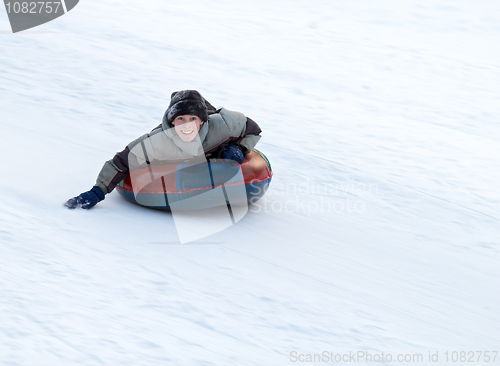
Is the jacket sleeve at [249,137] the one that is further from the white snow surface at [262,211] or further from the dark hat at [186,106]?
the white snow surface at [262,211]

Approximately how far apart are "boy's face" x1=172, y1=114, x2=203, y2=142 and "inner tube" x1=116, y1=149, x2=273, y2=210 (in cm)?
18

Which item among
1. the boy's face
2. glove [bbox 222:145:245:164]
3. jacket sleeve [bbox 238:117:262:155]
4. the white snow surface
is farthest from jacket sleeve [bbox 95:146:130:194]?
jacket sleeve [bbox 238:117:262:155]

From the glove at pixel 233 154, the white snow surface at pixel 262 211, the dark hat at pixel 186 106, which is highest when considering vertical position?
the dark hat at pixel 186 106

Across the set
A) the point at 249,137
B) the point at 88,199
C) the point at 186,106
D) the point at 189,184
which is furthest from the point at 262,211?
the point at 88,199

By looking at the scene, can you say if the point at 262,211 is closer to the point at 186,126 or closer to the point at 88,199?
the point at 186,126

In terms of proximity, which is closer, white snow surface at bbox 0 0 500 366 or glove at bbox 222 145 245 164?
white snow surface at bbox 0 0 500 366

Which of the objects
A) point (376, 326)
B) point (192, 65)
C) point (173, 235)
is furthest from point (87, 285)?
point (192, 65)

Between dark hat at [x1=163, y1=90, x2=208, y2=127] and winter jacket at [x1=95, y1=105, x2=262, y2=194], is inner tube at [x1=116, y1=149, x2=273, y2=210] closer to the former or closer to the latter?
winter jacket at [x1=95, y1=105, x2=262, y2=194]

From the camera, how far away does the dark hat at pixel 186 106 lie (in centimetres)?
342

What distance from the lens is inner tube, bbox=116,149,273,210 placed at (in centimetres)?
350

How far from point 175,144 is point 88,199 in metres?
0.61

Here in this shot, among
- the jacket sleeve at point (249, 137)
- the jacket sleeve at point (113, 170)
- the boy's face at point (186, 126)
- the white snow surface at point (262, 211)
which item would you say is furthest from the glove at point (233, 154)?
the jacket sleeve at point (113, 170)

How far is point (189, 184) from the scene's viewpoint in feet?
11.5

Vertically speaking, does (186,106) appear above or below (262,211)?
above
